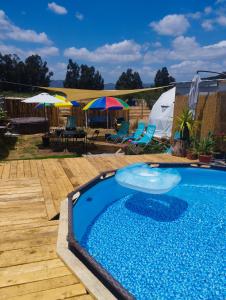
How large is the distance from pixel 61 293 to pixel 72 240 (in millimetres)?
736

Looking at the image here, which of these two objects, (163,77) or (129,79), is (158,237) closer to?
(129,79)

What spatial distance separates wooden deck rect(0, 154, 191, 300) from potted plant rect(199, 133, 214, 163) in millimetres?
2566

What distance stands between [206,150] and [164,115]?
21.2ft

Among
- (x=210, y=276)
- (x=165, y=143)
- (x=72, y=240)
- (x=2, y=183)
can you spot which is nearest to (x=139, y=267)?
(x=210, y=276)

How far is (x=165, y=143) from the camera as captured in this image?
12258mm

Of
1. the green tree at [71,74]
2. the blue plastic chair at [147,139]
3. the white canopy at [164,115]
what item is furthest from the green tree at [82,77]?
the blue plastic chair at [147,139]

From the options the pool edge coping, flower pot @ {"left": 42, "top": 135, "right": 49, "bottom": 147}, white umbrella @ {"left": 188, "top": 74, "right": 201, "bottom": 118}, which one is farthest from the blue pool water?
flower pot @ {"left": 42, "top": 135, "right": 49, "bottom": 147}

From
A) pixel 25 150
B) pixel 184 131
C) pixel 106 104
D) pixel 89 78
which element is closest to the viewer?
pixel 184 131

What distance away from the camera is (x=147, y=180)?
19.5ft

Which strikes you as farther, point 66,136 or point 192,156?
point 66,136

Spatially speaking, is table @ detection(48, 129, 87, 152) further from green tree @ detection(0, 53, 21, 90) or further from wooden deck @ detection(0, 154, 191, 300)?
green tree @ detection(0, 53, 21, 90)

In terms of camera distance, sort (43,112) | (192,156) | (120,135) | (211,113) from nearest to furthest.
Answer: (192,156) < (211,113) < (120,135) < (43,112)

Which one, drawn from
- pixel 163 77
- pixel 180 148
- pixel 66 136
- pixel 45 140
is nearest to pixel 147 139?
pixel 180 148

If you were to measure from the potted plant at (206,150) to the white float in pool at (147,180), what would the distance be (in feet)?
7.31
